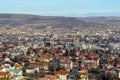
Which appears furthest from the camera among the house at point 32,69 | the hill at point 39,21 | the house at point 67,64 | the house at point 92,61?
the hill at point 39,21

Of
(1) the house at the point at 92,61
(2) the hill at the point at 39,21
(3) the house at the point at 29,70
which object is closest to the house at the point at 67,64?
(1) the house at the point at 92,61

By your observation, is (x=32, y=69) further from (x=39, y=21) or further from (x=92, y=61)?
(x=39, y=21)

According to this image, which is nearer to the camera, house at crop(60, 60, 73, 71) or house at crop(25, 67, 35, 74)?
house at crop(25, 67, 35, 74)

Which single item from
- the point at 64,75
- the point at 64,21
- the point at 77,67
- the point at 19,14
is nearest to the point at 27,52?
the point at 77,67

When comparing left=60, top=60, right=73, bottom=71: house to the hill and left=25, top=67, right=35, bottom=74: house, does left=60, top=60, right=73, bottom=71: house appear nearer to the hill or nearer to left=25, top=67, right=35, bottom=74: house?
left=25, top=67, right=35, bottom=74: house

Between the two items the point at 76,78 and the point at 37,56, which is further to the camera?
the point at 37,56

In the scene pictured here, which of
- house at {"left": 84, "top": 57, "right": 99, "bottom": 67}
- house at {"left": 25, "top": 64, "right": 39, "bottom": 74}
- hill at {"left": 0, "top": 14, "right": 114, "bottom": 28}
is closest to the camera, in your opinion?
house at {"left": 25, "top": 64, "right": 39, "bottom": 74}

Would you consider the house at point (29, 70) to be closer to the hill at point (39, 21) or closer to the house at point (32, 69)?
the house at point (32, 69)

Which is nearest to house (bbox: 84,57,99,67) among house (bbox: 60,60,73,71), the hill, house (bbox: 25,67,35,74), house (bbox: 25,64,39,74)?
house (bbox: 60,60,73,71)

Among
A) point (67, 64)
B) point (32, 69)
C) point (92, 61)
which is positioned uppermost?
point (32, 69)

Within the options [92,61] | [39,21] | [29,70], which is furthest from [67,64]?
[39,21]

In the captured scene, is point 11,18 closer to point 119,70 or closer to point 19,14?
point 19,14
